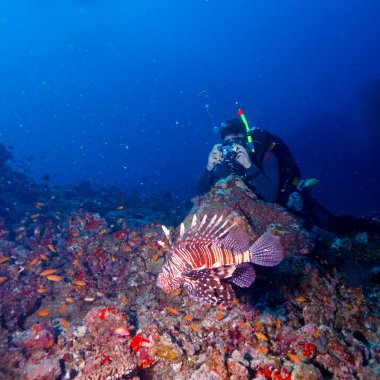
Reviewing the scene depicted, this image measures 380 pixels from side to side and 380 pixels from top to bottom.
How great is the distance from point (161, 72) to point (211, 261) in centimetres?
16418

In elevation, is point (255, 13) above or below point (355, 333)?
above

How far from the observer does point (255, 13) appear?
124 m

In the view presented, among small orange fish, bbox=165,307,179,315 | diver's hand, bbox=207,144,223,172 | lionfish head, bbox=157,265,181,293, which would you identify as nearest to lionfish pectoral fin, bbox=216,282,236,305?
lionfish head, bbox=157,265,181,293

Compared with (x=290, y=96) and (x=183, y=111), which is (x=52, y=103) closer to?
(x=183, y=111)

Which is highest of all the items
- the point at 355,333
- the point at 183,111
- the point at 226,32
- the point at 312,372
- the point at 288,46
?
the point at 226,32

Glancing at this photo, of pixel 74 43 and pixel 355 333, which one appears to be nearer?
pixel 355 333

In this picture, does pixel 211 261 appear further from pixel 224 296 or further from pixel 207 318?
pixel 207 318

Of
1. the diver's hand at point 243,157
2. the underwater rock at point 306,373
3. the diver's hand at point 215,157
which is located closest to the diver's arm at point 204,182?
the diver's hand at point 215,157

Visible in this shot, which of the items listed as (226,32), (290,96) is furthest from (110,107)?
(290,96)

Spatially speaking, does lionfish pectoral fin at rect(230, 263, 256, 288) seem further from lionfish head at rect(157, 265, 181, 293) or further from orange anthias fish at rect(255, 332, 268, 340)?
orange anthias fish at rect(255, 332, 268, 340)

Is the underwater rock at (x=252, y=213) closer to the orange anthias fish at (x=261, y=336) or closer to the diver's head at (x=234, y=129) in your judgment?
the diver's head at (x=234, y=129)

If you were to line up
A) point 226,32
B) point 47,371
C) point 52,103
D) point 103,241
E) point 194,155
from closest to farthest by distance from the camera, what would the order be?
point 47,371, point 103,241, point 194,155, point 226,32, point 52,103

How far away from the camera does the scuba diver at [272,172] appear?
6152mm

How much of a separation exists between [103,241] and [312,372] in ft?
19.9
